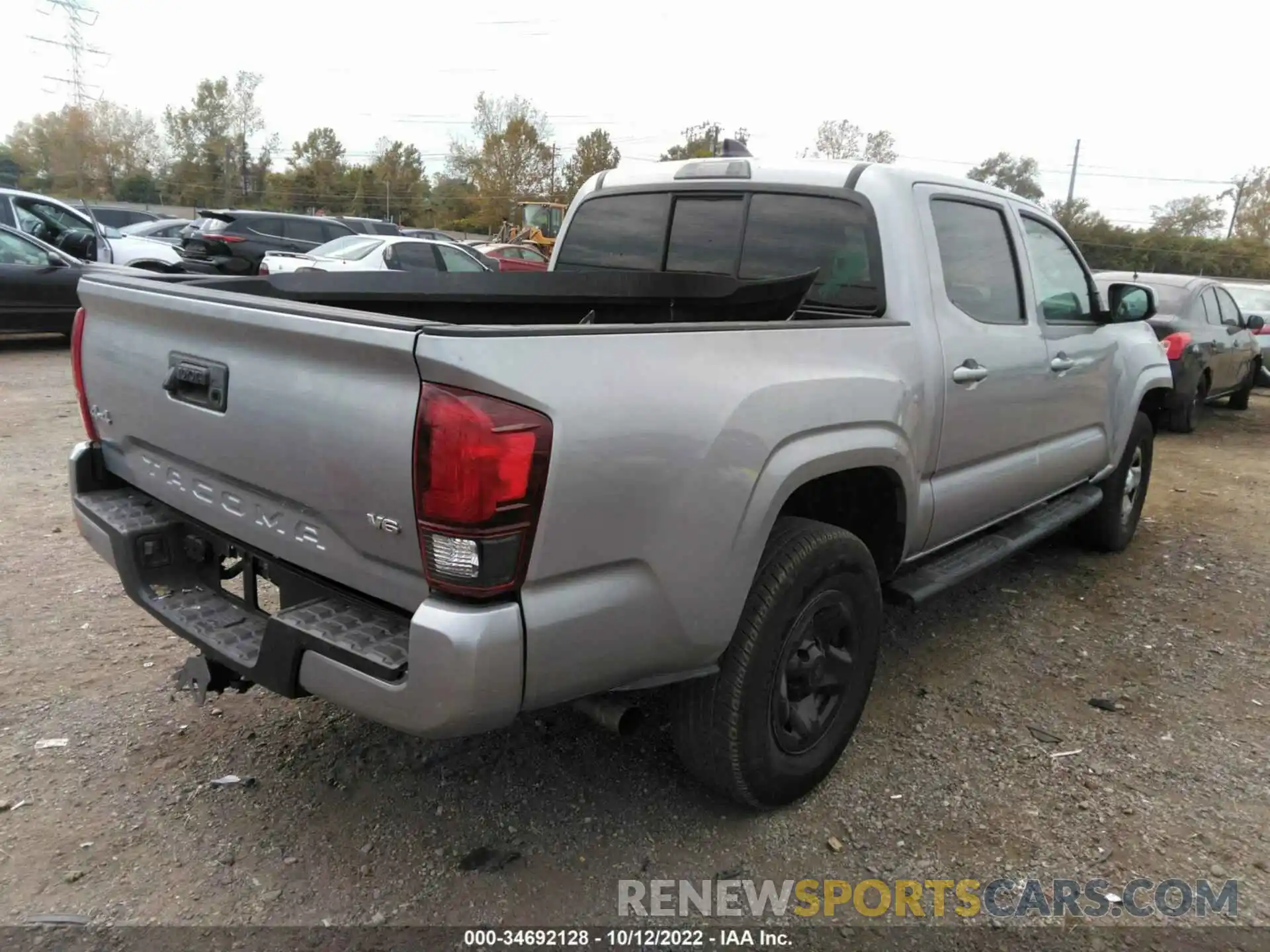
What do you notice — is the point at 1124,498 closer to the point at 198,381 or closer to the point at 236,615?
the point at 236,615

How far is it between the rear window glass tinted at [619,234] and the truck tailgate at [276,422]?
6.54 ft

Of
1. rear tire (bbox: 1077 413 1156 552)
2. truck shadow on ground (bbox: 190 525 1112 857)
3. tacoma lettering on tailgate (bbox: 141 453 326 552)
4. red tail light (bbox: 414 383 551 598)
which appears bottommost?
truck shadow on ground (bbox: 190 525 1112 857)

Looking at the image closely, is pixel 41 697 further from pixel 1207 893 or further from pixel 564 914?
pixel 1207 893

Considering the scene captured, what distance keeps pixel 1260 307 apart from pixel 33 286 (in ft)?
54.5

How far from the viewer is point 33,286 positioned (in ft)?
35.5

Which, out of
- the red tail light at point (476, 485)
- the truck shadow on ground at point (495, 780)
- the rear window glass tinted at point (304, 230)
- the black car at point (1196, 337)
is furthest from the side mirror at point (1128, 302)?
the rear window glass tinted at point (304, 230)

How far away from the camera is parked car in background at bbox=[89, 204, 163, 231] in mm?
25125

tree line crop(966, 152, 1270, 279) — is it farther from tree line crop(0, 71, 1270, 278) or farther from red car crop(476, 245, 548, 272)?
red car crop(476, 245, 548, 272)

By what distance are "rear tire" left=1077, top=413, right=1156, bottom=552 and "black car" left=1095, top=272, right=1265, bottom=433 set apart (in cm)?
384

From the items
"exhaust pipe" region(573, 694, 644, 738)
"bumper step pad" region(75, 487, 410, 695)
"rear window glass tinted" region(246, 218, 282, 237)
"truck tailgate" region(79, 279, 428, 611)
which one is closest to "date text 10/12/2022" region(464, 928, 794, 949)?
"exhaust pipe" region(573, 694, 644, 738)

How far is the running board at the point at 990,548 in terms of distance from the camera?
3373 mm

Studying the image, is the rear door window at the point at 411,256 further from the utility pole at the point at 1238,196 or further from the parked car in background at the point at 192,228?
the utility pole at the point at 1238,196

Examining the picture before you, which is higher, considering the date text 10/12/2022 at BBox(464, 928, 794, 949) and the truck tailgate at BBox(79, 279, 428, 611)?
the truck tailgate at BBox(79, 279, 428, 611)

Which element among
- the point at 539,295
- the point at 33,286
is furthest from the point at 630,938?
the point at 33,286
